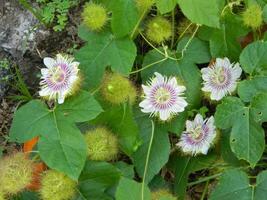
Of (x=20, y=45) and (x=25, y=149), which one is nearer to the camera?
(x=25, y=149)

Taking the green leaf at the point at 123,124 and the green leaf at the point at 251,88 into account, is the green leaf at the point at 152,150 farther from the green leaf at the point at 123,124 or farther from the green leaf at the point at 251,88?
the green leaf at the point at 251,88

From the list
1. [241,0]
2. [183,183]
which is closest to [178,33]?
A: [241,0]

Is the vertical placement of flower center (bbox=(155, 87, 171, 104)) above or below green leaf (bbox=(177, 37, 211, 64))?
below

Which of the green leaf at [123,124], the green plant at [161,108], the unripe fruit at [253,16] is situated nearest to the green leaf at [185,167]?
the green plant at [161,108]

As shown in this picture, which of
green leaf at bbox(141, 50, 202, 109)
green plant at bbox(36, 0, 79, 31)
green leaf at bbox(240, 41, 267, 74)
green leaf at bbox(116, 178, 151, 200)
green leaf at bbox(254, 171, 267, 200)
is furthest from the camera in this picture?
green plant at bbox(36, 0, 79, 31)

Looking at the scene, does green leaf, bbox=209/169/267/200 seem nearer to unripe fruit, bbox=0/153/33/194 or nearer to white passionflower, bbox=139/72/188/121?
white passionflower, bbox=139/72/188/121

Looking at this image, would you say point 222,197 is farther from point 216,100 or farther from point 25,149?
point 25,149

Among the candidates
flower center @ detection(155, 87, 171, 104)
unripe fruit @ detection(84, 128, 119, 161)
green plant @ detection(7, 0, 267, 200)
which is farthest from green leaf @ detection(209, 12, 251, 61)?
unripe fruit @ detection(84, 128, 119, 161)
